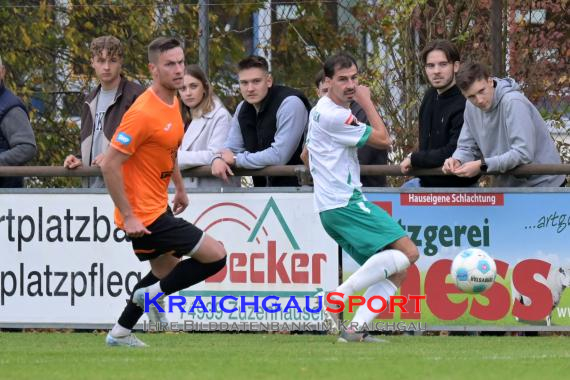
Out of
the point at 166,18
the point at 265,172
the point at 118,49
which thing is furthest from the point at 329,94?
the point at 166,18

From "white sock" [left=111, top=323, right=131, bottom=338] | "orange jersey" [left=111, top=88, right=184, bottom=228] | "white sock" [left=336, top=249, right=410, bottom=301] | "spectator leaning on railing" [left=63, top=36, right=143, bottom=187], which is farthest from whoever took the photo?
"spectator leaning on railing" [left=63, top=36, right=143, bottom=187]

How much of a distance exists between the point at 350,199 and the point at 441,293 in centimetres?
156

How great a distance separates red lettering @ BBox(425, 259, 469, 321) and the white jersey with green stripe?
1.39 metres

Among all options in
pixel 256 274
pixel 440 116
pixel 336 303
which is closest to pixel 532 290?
pixel 440 116

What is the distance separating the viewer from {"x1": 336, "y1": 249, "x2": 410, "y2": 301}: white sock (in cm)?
1019

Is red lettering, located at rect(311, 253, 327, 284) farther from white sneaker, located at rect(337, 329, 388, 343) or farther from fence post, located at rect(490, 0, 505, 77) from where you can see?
fence post, located at rect(490, 0, 505, 77)

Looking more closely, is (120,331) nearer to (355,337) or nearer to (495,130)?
(355,337)

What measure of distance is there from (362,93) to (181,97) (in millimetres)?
2098

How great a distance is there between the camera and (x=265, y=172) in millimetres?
11766

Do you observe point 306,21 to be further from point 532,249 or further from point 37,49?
point 532,249

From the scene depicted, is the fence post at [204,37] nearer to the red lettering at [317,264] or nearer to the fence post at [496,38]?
the red lettering at [317,264]

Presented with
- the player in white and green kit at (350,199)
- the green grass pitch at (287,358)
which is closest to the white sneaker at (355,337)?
the player in white and green kit at (350,199)

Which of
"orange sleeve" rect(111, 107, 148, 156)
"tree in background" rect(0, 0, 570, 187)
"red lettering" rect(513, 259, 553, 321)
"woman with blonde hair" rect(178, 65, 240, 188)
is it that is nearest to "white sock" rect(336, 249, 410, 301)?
"red lettering" rect(513, 259, 553, 321)

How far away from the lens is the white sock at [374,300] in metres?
10.3
